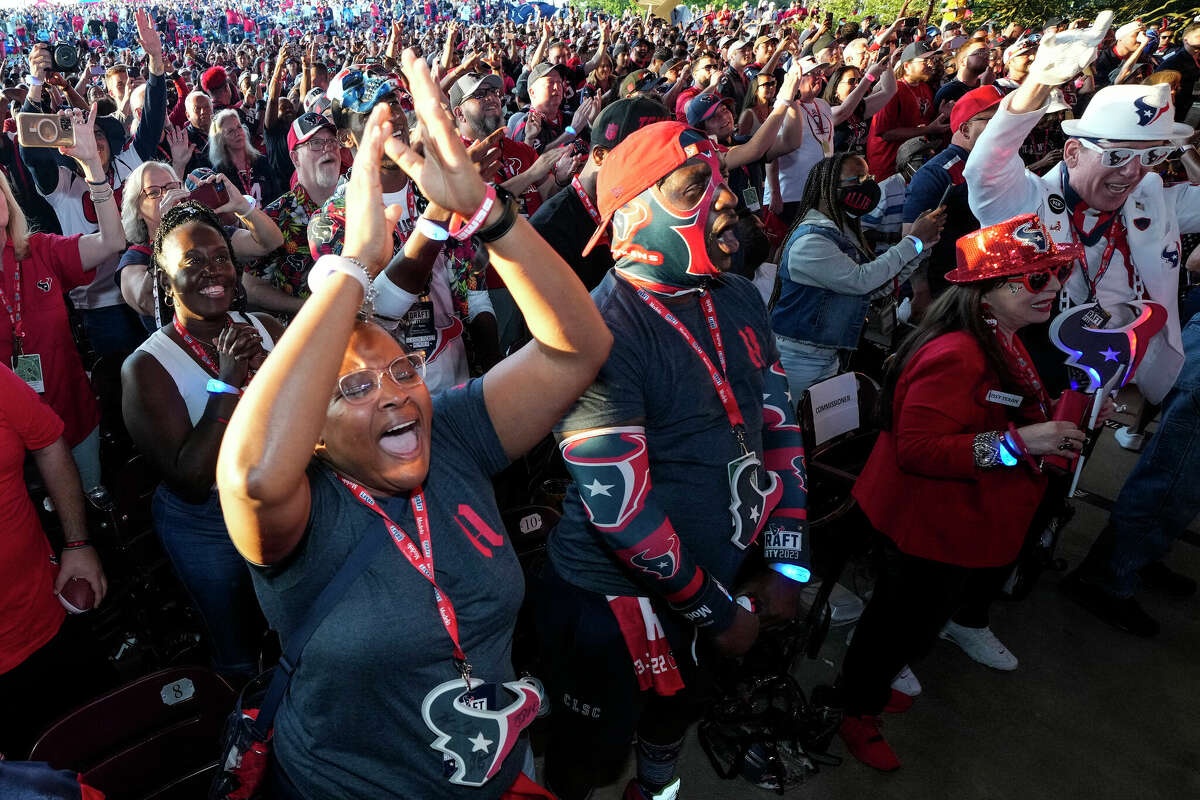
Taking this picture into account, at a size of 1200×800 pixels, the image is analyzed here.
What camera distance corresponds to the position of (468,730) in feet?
4.58

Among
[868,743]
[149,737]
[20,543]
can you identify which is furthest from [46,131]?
[868,743]

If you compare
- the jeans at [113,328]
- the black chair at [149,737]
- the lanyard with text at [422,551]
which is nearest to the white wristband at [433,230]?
the lanyard with text at [422,551]

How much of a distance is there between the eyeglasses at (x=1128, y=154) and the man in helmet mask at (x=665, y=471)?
2.00 meters

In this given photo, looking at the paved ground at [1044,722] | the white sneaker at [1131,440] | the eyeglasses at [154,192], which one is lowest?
the white sneaker at [1131,440]

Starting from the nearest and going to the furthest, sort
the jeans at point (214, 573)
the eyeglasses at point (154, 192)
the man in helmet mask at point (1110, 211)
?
the jeans at point (214, 573) → the man in helmet mask at point (1110, 211) → the eyeglasses at point (154, 192)

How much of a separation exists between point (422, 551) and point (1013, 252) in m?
2.08

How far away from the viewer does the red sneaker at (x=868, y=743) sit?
275cm

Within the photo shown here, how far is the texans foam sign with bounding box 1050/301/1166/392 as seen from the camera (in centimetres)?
245

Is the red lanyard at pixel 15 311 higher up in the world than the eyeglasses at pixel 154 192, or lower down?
lower down

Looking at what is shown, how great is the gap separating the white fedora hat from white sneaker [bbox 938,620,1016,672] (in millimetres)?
2168

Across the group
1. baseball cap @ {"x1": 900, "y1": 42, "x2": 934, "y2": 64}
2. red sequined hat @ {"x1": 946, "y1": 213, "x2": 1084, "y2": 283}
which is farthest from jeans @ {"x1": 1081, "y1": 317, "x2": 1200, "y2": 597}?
baseball cap @ {"x1": 900, "y1": 42, "x2": 934, "y2": 64}

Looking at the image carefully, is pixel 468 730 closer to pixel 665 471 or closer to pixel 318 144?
pixel 665 471

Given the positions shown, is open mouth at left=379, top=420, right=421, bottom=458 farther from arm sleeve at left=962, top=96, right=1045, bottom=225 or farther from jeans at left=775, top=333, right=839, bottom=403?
arm sleeve at left=962, top=96, right=1045, bottom=225

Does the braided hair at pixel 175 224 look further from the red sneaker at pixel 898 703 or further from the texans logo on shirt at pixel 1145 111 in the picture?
the texans logo on shirt at pixel 1145 111
